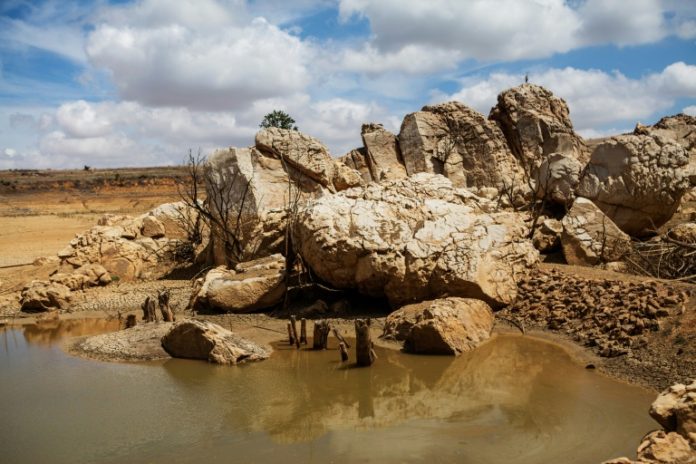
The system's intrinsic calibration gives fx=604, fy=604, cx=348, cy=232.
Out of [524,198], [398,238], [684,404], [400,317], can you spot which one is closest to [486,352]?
[400,317]

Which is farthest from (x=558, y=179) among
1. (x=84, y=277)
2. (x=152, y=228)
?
(x=152, y=228)

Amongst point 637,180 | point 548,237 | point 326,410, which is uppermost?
point 637,180

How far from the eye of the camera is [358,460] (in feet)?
18.5

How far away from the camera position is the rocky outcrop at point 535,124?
17.4 metres

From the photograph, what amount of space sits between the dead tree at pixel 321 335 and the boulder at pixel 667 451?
557 centimetres

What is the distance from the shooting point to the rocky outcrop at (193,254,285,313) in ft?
37.0

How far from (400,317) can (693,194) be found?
35.5ft

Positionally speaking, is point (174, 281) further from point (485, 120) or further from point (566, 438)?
point (566, 438)

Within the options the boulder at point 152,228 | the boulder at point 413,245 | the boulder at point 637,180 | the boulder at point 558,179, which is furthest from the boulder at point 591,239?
the boulder at point 152,228

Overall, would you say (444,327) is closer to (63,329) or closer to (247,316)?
(247,316)

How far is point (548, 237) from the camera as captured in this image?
12469mm

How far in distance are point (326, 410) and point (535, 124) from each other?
514 inches

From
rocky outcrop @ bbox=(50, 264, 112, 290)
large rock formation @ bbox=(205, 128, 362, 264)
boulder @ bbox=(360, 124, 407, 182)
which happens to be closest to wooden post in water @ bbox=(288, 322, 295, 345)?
large rock formation @ bbox=(205, 128, 362, 264)

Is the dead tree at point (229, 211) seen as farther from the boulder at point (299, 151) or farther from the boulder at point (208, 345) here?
the boulder at point (208, 345)
